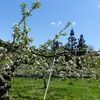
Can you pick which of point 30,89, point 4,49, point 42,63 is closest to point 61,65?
point 42,63

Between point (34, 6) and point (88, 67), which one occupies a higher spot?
point (34, 6)

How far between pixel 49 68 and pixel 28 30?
3.15 meters

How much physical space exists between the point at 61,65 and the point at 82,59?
1.12 meters

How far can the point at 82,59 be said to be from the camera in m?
10.6

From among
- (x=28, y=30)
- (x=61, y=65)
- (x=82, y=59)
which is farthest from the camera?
(x=61, y=65)

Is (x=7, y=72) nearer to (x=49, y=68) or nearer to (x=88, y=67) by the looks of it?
(x=49, y=68)

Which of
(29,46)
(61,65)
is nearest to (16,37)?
(29,46)

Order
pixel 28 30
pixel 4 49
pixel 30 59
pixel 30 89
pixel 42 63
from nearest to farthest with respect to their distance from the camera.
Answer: pixel 4 49, pixel 28 30, pixel 30 59, pixel 42 63, pixel 30 89

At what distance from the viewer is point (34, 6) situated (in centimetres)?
761

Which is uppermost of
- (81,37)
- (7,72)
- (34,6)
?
(81,37)

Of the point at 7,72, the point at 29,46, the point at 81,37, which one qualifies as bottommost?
the point at 7,72

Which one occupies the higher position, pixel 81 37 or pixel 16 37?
pixel 81 37

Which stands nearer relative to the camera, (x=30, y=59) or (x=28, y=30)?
(x=28, y=30)

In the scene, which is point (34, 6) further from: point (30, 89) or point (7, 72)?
point (30, 89)
